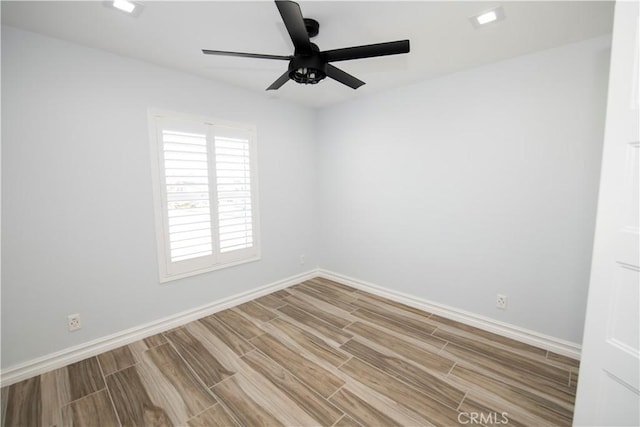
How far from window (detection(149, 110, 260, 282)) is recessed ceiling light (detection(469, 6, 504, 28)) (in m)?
2.37

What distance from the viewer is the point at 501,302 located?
246cm

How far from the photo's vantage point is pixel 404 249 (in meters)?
3.12

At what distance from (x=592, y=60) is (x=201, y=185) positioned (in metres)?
3.53

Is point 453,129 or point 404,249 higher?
point 453,129

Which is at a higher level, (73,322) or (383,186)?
(383,186)

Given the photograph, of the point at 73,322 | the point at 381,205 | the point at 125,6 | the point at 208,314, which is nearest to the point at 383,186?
the point at 381,205

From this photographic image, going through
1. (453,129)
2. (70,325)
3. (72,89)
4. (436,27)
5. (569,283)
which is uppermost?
(436,27)

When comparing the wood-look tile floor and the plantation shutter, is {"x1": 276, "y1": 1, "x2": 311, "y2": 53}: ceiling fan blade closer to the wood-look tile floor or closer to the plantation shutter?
the plantation shutter

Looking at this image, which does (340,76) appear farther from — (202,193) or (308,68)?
(202,193)

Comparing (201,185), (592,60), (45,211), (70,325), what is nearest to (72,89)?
(45,211)

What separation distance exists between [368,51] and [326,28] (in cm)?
53

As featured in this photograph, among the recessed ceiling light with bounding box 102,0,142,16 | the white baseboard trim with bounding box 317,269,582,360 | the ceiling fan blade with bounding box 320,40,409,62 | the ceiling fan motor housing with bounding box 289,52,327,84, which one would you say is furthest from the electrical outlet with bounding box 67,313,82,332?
the white baseboard trim with bounding box 317,269,582,360

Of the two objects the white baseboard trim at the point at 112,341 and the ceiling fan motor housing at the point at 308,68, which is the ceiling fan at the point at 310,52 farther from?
the white baseboard trim at the point at 112,341

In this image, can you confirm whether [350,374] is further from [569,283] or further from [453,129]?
[453,129]
